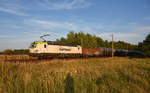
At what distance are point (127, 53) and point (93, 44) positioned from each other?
16.0 metres

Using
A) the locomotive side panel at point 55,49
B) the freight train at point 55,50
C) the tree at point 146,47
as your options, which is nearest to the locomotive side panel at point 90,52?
the freight train at point 55,50

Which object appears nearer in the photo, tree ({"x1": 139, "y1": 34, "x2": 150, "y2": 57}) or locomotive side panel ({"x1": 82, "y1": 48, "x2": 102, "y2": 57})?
tree ({"x1": 139, "y1": 34, "x2": 150, "y2": 57})

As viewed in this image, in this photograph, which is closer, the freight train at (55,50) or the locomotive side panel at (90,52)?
the freight train at (55,50)

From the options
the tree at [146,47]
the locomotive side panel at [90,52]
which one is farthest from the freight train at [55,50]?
the tree at [146,47]

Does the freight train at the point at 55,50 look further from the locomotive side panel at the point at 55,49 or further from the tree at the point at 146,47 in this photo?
the tree at the point at 146,47

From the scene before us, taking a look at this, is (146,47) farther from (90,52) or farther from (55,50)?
(55,50)

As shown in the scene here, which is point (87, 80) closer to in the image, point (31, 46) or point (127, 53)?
point (31, 46)

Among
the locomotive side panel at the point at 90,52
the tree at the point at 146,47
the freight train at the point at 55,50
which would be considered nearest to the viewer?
the freight train at the point at 55,50

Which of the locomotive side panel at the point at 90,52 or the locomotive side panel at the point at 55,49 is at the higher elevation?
the locomotive side panel at the point at 55,49

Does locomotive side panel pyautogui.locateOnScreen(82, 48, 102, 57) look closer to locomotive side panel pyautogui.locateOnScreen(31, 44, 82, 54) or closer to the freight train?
the freight train

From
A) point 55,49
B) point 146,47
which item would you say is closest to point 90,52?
point 146,47

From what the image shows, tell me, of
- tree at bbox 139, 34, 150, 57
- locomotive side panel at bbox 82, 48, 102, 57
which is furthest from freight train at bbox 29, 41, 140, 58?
tree at bbox 139, 34, 150, 57

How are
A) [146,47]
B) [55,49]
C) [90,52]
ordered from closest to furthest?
[55,49], [146,47], [90,52]

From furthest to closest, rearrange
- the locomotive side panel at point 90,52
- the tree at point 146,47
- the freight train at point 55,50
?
the locomotive side panel at point 90,52 → the tree at point 146,47 → the freight train at point 55,50
